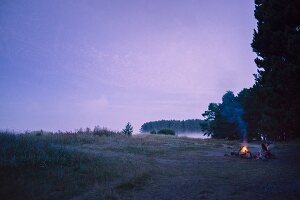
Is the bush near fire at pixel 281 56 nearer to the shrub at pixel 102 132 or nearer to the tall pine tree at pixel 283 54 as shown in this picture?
the tall pine tree at pixel 283 54

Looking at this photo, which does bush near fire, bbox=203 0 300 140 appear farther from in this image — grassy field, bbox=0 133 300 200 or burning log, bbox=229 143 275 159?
grassy field, bbox=0 133 300 200

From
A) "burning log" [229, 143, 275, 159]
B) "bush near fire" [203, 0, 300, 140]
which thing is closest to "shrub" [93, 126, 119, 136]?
"burning log" [229, 143, 275, 159]

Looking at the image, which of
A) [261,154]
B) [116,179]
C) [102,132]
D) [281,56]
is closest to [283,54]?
[281,56]

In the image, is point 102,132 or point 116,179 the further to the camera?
point 102,132

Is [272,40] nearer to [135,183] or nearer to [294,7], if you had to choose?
[294,7]

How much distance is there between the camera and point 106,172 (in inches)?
504

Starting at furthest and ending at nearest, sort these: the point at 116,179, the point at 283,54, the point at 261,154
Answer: the point at 261,154, the point at 283,54, the point at 116,179

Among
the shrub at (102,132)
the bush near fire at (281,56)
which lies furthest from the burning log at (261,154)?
the shrub at (102,132)

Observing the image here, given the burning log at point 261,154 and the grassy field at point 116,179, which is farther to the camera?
the burning log at point 261,154

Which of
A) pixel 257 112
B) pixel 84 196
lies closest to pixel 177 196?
pixel 84 196

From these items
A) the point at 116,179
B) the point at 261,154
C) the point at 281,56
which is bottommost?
the point at 116,179

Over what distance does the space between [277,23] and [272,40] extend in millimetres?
956

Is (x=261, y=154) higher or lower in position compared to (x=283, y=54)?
lower

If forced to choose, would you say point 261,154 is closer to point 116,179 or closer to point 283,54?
point 283,54
